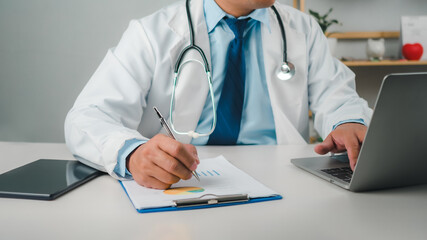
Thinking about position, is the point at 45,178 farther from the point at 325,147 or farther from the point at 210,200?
the point at 325,147

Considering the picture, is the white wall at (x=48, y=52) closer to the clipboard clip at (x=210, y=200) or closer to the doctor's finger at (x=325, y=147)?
the doctor's finger at (x=325, y=147)

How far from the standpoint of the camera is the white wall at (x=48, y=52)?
2293 millimetres

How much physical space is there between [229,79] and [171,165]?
642 millimetres

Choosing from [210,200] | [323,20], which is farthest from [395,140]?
[323,20]

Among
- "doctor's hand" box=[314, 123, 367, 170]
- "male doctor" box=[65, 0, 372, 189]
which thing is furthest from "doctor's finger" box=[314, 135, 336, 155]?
"male doctor" box=[65, 0, 372, 189]

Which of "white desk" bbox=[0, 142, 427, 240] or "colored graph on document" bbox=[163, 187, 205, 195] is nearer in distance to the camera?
"white desk" bbox=[0, 142, 427, 240]

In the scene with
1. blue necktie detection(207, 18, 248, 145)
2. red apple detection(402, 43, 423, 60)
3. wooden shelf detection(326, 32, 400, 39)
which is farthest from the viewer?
wooden shelf detection(326, 32, 400, 39)

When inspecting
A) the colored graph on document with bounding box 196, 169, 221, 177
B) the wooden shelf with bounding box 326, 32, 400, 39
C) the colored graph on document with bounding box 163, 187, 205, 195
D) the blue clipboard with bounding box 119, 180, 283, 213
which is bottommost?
the wooden shelf with bounding box 326, 32, 400, 39

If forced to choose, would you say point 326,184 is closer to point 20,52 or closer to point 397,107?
point 397,107

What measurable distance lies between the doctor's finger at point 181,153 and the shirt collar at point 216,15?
2.19ft

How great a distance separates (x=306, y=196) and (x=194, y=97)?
0.61m

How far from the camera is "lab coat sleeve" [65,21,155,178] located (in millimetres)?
814

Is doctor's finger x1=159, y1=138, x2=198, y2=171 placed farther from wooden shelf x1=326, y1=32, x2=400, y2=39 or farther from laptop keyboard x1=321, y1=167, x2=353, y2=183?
wooden shelf x1=326, y1=32, x2=400, y2=39

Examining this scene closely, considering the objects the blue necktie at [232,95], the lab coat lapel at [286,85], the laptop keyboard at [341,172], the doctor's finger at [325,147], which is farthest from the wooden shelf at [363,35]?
the laptop keyboard at [341,172]
